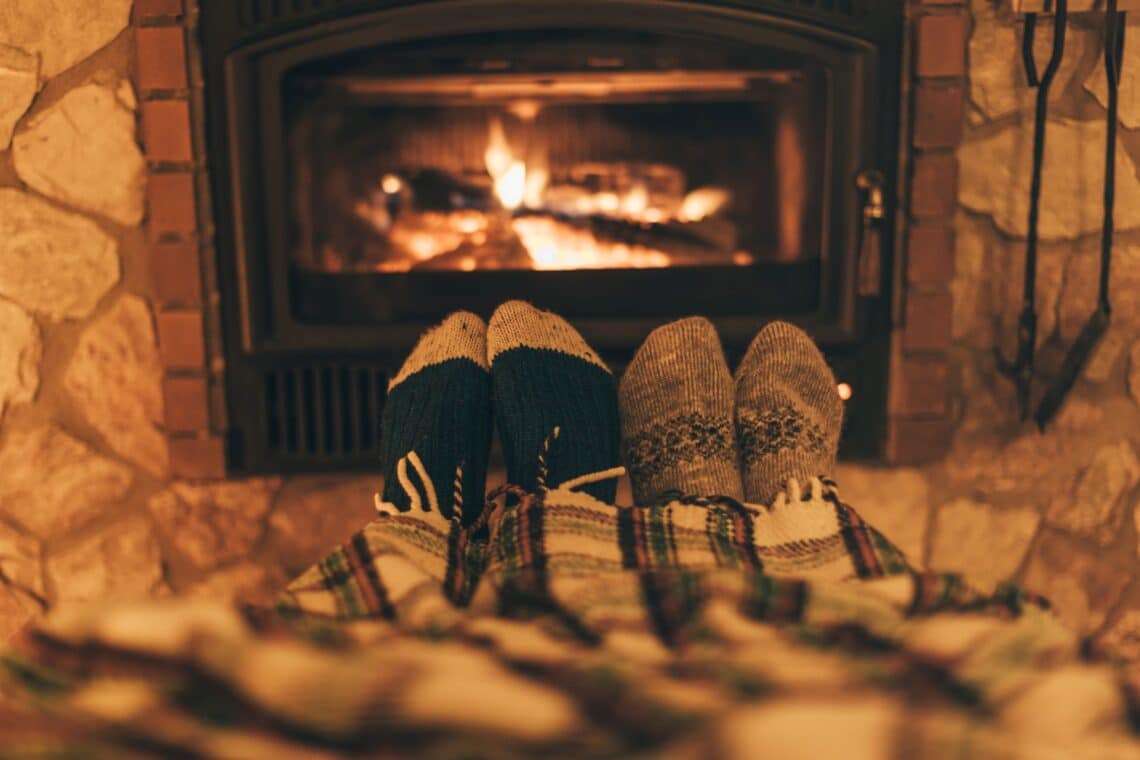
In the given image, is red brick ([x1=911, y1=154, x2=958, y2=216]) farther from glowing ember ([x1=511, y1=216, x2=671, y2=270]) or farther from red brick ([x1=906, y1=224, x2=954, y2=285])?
glowing ember ([x1=511, y1=216, x2=671, y2=270])

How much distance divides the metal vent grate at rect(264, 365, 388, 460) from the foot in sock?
11.9 inches

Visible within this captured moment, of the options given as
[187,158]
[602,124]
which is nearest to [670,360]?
[602,124]

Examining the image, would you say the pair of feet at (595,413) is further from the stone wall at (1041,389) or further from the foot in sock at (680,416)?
the stone wall at (1041,389)

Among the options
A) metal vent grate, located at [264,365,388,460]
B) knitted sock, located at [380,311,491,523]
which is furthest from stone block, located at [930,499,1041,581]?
metal vent grate, located at [264,365,388,460]

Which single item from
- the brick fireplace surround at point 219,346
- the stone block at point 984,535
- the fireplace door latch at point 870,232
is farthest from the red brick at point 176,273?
the stone block at point 984,535

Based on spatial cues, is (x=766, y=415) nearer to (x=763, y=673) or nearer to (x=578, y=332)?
(x=578, y=332)

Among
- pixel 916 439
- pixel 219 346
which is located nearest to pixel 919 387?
pixel 916 439

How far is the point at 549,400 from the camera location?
106 centimetres

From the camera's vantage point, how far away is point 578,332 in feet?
3.98

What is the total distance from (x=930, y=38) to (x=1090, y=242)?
31 centimetres

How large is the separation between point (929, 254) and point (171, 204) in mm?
854

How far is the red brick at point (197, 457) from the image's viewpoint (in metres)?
1.23

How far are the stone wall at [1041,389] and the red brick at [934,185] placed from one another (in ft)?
0.10

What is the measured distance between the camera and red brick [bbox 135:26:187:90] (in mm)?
1125
